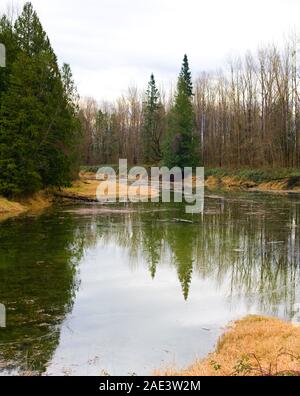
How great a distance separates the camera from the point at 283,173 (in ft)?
134

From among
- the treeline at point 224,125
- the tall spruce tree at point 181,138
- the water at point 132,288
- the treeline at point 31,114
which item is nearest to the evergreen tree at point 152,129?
the treeline at point 224,125

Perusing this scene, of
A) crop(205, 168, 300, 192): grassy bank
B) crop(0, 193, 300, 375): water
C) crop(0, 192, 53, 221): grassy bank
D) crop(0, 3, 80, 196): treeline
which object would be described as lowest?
crop(0, 193, 300, 375): water

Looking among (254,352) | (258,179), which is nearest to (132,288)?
(254,352)

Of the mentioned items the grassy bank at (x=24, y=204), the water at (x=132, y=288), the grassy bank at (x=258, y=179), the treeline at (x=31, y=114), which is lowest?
the water at (x=132, y=288)

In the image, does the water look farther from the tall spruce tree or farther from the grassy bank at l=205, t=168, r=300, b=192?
the tall spruce tree

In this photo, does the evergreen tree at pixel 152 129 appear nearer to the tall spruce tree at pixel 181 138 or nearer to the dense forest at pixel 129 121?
the dense forest at pixel 129 121

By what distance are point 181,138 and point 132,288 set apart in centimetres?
4532

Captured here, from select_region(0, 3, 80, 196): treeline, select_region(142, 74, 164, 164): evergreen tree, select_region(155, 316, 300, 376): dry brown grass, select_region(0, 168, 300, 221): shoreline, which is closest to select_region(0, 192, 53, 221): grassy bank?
select_region(0, 168, 300, 221): shoreline

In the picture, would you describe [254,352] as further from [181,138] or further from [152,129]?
[152,129]

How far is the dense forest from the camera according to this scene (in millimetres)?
25359

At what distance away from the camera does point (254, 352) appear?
6113 millimetres

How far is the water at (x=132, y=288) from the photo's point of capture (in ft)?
21.1

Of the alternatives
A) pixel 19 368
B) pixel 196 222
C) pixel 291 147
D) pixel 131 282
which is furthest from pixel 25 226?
pixel 291 147
